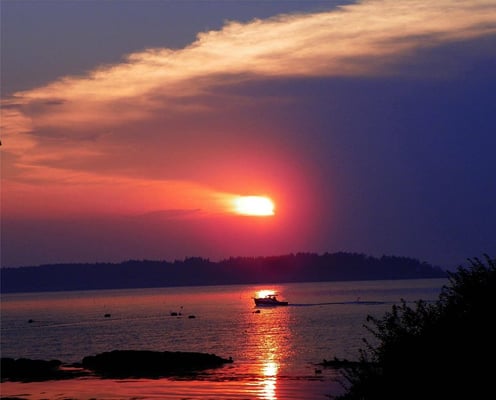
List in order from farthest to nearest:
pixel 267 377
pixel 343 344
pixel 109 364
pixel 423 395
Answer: pixel 343 344 → pixel 109 364 → pixel 267 377 → pixel 423 395

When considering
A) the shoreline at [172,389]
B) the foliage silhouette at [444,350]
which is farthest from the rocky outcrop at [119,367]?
the foliage silhouette at [444,350]

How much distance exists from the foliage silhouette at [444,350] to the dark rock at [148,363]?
49.1 meters

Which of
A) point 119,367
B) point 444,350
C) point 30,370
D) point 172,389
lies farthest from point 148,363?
point 444,350

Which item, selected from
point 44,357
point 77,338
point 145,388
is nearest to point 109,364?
point 145,388

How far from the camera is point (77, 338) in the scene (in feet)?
427

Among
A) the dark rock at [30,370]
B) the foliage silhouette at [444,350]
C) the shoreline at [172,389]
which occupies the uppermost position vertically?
the foliage silhouette at [444,350]

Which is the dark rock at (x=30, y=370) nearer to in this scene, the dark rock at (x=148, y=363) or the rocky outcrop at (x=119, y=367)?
the rocky outcrop at (x=119, y=367)

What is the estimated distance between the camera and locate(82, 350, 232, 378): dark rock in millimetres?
71938

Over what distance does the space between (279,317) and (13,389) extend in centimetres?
11113

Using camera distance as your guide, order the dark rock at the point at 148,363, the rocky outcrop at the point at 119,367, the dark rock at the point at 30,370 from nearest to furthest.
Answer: the dark rock at the point at 30,370 → the rocky outcrop at the point at 119,367 → the dark rock at the point at 148,363

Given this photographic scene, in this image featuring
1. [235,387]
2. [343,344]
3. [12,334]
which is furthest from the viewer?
[12,334]

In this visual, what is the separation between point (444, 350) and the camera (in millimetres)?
21375

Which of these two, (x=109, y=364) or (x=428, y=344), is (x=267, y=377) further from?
(x=428, y=344)

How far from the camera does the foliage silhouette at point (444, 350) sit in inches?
807
